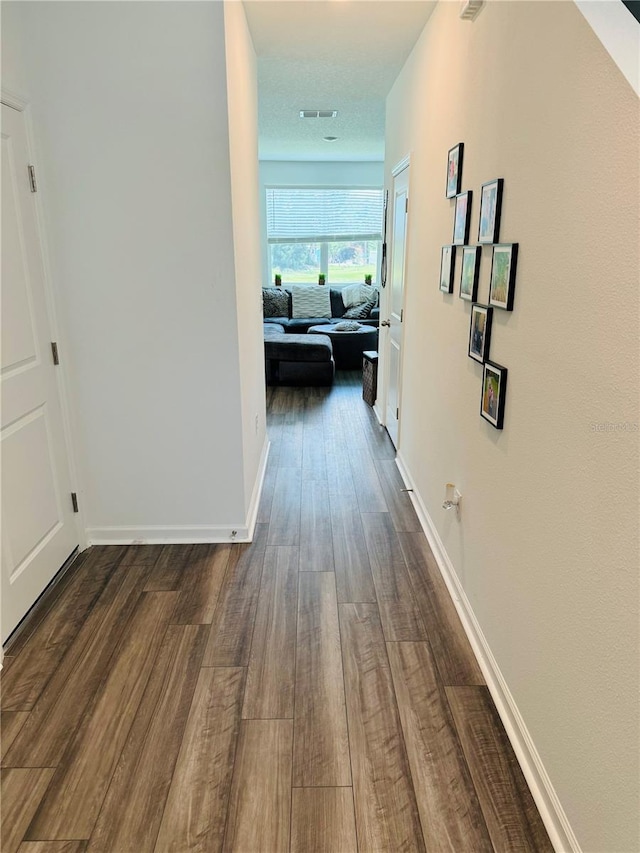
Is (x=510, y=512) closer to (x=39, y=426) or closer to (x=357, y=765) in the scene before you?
(x=357, y=765)

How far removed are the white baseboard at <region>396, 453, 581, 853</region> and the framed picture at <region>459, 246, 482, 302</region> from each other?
1.18m

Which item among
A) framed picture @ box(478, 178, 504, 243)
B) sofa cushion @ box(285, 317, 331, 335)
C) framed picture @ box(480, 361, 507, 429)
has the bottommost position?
sofa cushion @ box(285, 317, 331, 335)

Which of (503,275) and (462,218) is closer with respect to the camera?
(503,275)

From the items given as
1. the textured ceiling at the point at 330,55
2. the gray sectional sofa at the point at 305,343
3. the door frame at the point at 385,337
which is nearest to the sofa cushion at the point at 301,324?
the gray sectional sofa at the point at 305,343

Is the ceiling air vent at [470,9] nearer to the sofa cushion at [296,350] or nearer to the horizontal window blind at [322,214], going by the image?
the sofa cushion at [296,350]

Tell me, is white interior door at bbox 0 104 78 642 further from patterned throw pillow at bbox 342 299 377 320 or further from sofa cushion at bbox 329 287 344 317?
sofa cushion at bbox 329 287 344 317

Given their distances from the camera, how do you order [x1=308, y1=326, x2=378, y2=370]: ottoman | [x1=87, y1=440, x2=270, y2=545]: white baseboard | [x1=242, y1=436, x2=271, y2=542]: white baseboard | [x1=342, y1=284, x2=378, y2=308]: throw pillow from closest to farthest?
[x1=87, y1=440, x2=270, y2=545]: white baseboard
[x1=242, y1=436, x2=271, y2=542]: white baseboard
[x1=308, y1=326, x2=378, y2=370]: ottoman
[x1=342, y1=284, x2=378, y2=308]: throw pillow

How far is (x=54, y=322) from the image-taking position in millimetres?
2492

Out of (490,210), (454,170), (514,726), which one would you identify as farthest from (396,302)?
(514,726)

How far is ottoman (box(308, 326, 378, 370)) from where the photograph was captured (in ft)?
23.3

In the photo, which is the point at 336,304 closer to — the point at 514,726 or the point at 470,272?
the point at 470,272

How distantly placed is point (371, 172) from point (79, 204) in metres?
6.82

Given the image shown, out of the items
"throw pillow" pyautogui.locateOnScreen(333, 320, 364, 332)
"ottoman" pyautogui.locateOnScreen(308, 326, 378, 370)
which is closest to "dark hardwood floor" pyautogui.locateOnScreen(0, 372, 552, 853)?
"ottoman" pyautogui.locateOnScreen(308, 326, 378, 370)

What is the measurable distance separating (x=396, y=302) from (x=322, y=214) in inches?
192
